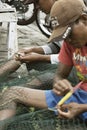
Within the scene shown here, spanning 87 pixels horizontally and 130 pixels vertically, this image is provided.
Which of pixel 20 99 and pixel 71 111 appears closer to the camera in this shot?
pixel 71 111

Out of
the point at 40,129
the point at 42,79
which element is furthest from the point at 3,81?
the point at 40,129

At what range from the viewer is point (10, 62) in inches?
181

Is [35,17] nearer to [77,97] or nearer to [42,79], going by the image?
[42,79]

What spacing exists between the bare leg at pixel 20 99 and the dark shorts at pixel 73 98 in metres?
0.04

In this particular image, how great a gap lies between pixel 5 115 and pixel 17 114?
0.20 meters

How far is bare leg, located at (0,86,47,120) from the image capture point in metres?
3.50

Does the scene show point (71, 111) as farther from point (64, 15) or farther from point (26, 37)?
point (26, 37)

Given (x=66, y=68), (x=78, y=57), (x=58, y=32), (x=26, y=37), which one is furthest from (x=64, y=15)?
(x=26, y=37)

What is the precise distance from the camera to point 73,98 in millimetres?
3395

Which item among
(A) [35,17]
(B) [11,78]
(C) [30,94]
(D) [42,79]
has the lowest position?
(A) [35,17]

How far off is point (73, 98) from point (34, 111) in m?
0.41

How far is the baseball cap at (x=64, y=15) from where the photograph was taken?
→ 124 inches

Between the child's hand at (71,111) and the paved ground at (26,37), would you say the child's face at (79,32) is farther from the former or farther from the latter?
the paved ground at (26,37)

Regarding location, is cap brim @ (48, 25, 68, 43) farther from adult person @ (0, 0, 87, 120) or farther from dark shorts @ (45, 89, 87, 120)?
dark shorts @ (45, 89, 87, 120)
